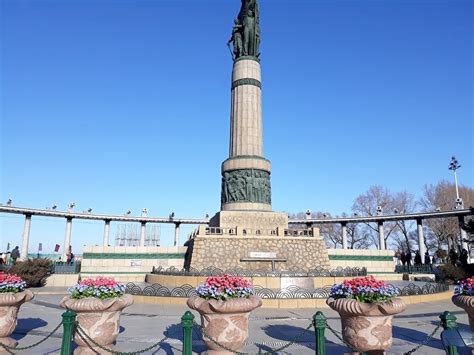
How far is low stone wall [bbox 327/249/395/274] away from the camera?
29.3 m

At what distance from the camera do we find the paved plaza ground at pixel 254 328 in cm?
761

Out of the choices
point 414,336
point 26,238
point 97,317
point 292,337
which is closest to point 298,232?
point 414,336

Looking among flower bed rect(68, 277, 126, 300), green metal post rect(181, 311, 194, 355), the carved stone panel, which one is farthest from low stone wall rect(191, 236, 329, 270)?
green metal post rect(181, 311, 194, 355)

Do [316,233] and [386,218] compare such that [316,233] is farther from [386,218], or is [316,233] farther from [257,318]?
[386,218]

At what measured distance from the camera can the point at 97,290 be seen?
23.9 ft

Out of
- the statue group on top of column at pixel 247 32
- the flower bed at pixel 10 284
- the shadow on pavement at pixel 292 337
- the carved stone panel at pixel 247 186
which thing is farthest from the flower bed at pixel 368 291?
the statue group on top of column at pixel 247 32

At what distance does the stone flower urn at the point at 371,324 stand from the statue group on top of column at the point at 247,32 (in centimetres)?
2330

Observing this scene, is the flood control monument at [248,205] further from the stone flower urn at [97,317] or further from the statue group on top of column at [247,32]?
the stone flower urn at [97,317]

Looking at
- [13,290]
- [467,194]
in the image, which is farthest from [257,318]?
[467,194]

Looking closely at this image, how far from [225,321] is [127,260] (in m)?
22.5

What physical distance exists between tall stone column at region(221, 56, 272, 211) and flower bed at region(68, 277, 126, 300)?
16.3 meters

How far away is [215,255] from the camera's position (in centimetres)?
2097

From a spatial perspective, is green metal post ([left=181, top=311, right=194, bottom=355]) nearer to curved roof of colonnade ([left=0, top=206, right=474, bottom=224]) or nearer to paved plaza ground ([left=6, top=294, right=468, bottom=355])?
paved plaza ground ([left=6, top=294, right=468, bottom=355])

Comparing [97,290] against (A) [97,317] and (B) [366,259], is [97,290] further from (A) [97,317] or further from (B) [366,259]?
(B) [366,259]
